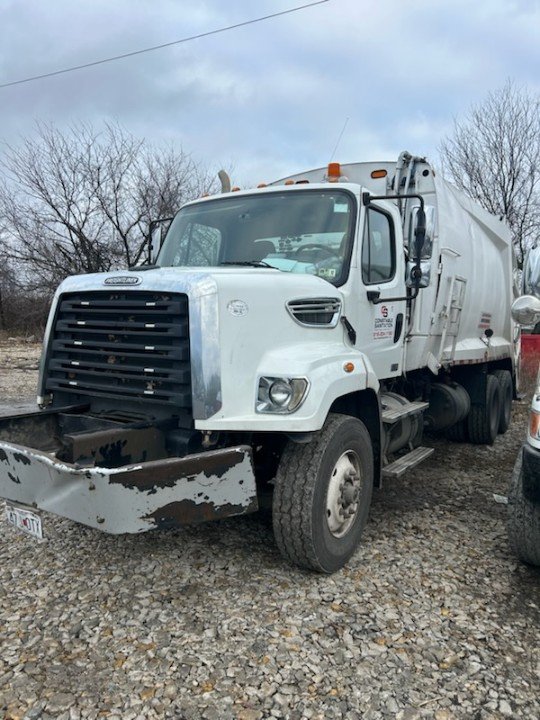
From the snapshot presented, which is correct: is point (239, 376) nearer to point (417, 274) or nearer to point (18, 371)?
point (417, 274)

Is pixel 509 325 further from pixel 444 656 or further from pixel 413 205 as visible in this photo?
pixel 444 656

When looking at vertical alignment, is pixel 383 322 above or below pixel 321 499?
above

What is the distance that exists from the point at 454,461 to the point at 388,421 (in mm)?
2726

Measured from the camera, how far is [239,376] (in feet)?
10.9

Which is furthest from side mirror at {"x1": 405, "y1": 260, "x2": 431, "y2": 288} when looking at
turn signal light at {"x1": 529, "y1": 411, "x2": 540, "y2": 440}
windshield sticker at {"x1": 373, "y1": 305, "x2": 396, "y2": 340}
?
turn signal light at {"x1": 529, "y1": 411, "x2": 540, "y2": 440}

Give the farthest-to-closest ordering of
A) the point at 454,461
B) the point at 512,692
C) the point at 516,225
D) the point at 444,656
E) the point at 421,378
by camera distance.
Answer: the point at 516,225
the point at 454,461
the point at 421,378
the point at 444,656
the point at 512,692

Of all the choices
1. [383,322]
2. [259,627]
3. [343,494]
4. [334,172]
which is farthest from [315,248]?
[259,627]

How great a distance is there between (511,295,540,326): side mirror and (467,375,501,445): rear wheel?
389 cm

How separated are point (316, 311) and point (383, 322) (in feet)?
3.40

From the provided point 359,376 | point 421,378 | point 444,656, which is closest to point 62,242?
point 421,378

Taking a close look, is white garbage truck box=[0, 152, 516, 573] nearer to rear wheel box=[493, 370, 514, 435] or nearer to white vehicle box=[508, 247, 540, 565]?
white vehicle box=[508, 247, 540, 565]

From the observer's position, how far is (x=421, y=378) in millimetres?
6320

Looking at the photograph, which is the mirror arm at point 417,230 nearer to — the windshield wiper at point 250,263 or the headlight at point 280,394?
the windshield wiper at point 250,263

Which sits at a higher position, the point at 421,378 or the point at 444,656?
the point at 421,378
